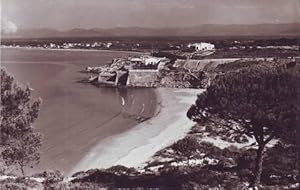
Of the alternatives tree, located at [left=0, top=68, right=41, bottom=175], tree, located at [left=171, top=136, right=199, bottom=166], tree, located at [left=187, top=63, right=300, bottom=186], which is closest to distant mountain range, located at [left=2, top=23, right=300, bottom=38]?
tree, located at [left=187, top=63, right=300, bottom=186]

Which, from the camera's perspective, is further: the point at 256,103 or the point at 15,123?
the point at 15,123

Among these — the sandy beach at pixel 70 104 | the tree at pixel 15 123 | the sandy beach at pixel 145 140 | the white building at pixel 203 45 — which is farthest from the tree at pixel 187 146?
the tree at pixel 15 123

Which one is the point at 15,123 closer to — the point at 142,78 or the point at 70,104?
the point at 70,104

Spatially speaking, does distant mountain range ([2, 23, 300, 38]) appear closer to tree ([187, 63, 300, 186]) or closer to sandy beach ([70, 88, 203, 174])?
tree ([187, 63, 300, 186])

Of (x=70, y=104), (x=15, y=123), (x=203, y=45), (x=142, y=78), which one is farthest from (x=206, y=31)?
(x=15, y=123)

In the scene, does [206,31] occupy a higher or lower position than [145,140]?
higher


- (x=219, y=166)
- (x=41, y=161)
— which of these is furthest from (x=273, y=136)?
(x=41, y=161)

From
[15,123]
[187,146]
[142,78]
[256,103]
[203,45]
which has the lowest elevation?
[187,146]
